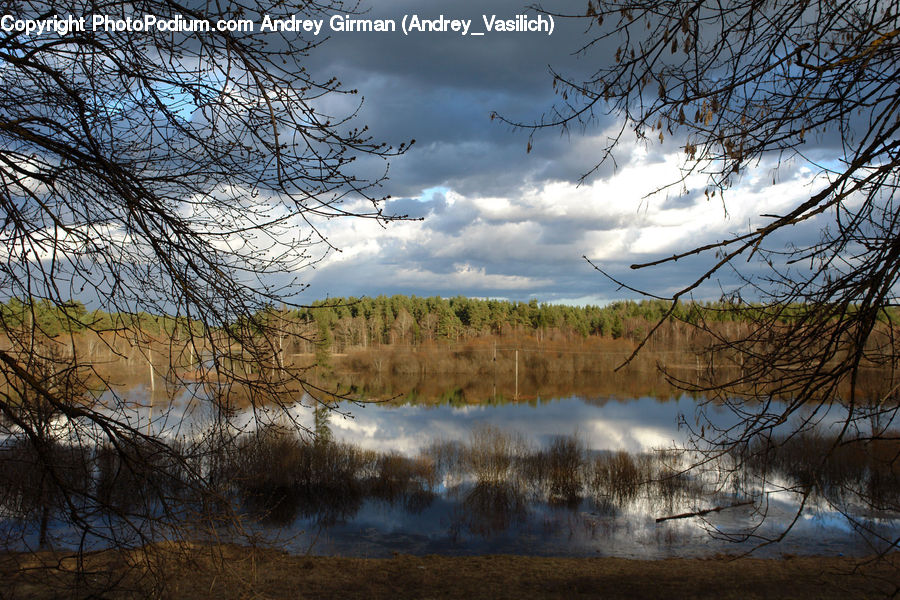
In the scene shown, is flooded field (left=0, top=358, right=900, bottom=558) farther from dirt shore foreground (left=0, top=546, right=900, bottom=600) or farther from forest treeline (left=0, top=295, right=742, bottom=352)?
forest treeline (left=0, top=295, right=742, bottom=352)

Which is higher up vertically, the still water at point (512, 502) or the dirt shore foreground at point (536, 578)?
the dirt shore foreground at point (536, 578)

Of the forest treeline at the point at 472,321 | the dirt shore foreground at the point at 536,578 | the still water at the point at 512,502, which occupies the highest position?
the forest treeline at the point at 472,321

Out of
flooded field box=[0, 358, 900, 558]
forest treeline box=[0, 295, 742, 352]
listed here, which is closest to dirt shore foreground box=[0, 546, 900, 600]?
flooded field box=[0, 358, 900, 558]

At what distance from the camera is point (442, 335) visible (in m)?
85.0

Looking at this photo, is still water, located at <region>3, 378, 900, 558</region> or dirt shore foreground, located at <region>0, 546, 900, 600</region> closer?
dirt shore foreground, located at <region>0, 546, 900, 600</region>

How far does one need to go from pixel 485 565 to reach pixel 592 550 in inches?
144

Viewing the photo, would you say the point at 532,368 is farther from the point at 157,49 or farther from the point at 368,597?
the point at 157,49

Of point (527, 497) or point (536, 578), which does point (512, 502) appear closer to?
point (527, 497)

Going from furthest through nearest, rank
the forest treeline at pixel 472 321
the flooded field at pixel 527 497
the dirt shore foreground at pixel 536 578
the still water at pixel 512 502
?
the forest treeline at pixel 472 321, the still water at pixel 512 502, the flooded field at pixel 527 497, the dirt shore foreground at pixel 536 578

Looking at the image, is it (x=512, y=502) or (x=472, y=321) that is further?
(x=472, y=321)

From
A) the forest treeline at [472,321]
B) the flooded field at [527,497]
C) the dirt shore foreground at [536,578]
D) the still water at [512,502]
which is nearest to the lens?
the dirt shore foreground at [536,578]

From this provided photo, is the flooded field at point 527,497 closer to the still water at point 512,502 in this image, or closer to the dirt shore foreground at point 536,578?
the still water at point 512,502

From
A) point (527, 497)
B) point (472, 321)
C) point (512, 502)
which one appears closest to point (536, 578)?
point (512, 502)

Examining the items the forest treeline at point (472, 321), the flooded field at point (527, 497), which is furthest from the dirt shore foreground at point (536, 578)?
the forest treeline at point (472, 321)
